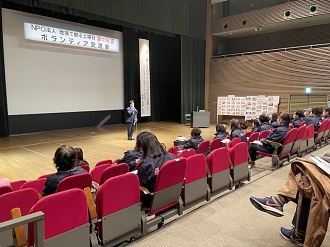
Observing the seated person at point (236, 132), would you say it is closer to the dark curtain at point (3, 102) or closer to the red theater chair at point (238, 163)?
the red theater chair at point (238, 163)

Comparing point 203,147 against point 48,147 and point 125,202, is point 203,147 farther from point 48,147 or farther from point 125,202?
point 48,147

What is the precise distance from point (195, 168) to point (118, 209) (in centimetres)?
99

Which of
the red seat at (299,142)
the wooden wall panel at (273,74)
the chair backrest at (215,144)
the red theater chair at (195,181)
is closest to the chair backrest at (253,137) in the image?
the red seat at (299,142)

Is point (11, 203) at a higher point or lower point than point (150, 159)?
lower

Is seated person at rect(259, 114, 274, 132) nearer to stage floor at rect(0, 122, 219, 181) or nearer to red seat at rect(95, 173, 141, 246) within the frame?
stage floor at rect(0, 122, 219, 181)

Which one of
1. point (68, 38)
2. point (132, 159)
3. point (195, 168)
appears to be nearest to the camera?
point (195, 168)

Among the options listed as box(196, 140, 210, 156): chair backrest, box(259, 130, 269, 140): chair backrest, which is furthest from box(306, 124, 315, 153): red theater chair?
box(196, 140, 210, 156): chair backrest

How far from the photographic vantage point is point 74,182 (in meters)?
2.16

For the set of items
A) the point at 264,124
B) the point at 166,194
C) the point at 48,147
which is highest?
the point at 264,124

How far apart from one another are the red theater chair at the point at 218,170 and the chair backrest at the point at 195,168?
0.15 metres

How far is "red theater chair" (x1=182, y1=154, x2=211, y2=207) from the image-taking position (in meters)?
2.74

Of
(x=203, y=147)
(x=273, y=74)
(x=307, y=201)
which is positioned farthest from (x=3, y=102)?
(x=273, y=74)

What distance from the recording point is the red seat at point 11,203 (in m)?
1.83

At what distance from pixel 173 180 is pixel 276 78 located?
1072 cm
